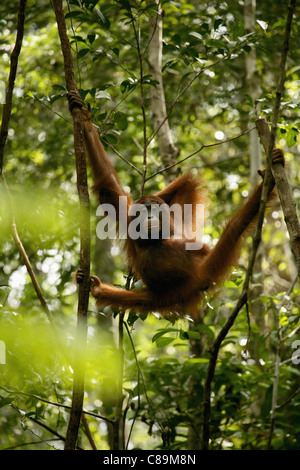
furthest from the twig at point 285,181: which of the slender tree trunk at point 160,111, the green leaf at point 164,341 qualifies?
the slender tree trunk at point 160,111

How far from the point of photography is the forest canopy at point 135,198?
8.71ft

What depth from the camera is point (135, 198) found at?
433 centimetres

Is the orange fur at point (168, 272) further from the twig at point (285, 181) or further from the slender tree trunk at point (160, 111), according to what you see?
the slender tree trunk at point (160, 111)

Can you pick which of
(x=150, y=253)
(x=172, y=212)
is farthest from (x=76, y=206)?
(x=150, y=253)

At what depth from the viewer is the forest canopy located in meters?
2.66

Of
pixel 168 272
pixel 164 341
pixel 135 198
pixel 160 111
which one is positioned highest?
pixel 160 111

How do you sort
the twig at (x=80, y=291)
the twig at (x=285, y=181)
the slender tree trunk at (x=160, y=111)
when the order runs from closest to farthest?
the twig at (x=285, y=181), the twig at (x=80, y=291), the slender tree trunk at (x=160, y=111)

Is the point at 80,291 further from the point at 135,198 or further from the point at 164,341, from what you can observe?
the point at 135,198

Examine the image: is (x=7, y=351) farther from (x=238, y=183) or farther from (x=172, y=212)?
(x=238, y=183)

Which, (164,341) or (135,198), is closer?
(164,341)

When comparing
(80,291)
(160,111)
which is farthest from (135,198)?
(80,291)

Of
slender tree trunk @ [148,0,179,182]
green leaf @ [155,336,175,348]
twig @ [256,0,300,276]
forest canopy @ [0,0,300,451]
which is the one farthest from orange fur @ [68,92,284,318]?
slender tree trunk @ [148,0,179,182]

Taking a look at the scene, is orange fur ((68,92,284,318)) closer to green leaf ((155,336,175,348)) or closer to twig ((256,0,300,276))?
green leaf ((155,336,175,348))
